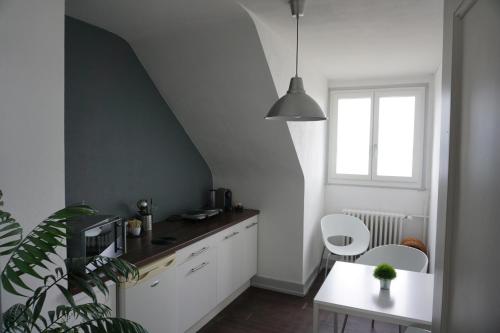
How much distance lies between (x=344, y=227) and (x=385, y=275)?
2088mm

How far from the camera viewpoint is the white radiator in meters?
4.36

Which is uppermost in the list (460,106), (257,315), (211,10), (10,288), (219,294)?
(211,10)

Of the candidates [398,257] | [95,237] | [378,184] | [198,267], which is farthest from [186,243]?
[378,184]

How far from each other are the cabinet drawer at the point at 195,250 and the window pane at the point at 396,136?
8.61ft

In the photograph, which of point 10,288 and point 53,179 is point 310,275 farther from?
point 10,288

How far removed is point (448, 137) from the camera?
3.08 ft

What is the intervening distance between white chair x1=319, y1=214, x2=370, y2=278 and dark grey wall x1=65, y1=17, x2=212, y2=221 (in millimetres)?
1683

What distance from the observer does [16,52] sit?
4.53ft

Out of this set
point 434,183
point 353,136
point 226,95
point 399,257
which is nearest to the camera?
point 399,257

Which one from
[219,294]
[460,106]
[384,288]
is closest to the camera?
[460,106]

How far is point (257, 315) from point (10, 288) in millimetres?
2649

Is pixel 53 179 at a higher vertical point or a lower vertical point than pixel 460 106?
lower

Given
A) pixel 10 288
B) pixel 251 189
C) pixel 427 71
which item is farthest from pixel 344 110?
pixel 10 288

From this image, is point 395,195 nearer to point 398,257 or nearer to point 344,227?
point 344,227
